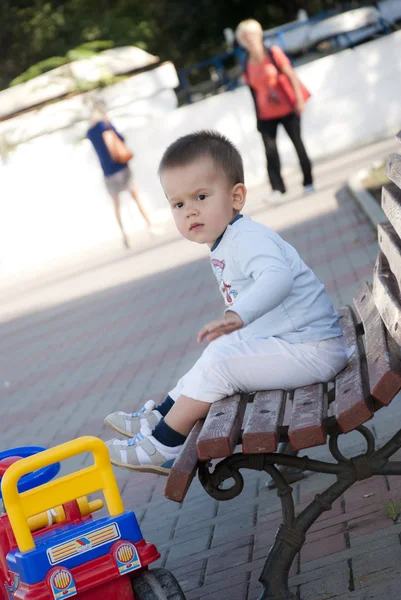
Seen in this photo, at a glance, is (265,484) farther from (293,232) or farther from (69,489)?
(293,232)

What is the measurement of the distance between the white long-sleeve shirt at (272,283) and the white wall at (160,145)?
1516cm

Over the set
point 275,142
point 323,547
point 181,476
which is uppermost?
point 181,476

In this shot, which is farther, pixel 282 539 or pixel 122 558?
pixel 282 539

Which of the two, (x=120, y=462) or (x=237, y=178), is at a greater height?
(x=237, y=178)

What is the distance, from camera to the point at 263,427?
118 inches

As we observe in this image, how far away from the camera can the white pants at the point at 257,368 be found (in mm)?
3467

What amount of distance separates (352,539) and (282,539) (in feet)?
1.41

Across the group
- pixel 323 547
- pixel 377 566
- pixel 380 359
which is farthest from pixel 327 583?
pixel 380 359

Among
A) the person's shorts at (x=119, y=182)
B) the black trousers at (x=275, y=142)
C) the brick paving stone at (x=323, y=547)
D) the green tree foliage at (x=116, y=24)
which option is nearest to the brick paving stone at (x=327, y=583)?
the brick paving stone at (x=323, y=547)

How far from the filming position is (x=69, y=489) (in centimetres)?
293

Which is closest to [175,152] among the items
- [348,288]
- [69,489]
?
[69,489]

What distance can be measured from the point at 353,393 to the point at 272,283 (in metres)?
0.50

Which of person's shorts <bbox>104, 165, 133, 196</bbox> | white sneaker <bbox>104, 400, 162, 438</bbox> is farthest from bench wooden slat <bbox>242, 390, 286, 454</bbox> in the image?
person's shorts <bbox>104, 165, 133, 196</bbox>

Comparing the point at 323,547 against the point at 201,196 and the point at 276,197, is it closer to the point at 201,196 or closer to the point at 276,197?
the point at 201,196
